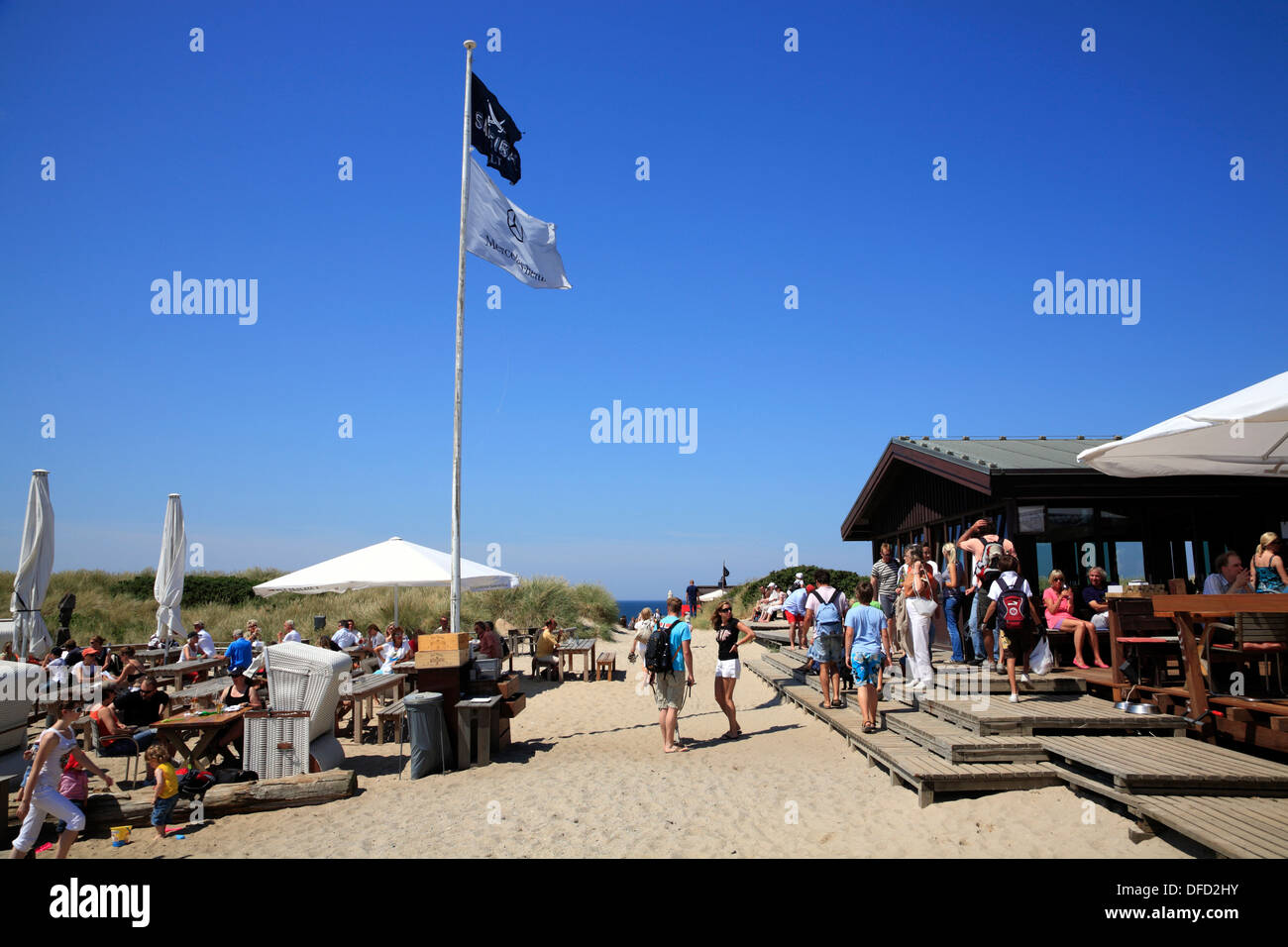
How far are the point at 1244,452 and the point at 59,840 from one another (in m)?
9.98

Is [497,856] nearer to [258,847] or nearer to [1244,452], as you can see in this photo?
[258,847]

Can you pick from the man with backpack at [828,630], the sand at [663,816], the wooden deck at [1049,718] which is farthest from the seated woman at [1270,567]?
the man with backpack at [828,630]

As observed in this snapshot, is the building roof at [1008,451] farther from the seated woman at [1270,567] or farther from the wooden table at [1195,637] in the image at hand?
the wooden table at [1195,637]

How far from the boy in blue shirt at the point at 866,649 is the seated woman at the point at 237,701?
6460 millimetres

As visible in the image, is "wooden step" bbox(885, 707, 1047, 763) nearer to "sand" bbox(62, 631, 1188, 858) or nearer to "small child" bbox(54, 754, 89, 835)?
"sand" bbox(62, 631, 1188, 858)

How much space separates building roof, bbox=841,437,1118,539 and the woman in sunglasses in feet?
33.2

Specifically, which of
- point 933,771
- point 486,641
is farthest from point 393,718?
point 933,771

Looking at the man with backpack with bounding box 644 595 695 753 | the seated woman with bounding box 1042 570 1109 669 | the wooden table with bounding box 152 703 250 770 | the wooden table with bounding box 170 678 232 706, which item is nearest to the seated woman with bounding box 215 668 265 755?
the wooden table with bounding box 152 703 250 770

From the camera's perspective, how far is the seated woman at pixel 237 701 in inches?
307

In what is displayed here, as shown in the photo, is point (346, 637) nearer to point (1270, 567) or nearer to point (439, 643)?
point (439, 643)

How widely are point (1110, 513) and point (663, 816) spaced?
27.1 feet

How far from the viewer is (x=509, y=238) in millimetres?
10414

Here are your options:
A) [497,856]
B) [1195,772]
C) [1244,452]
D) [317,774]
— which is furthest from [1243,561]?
[317,774]
